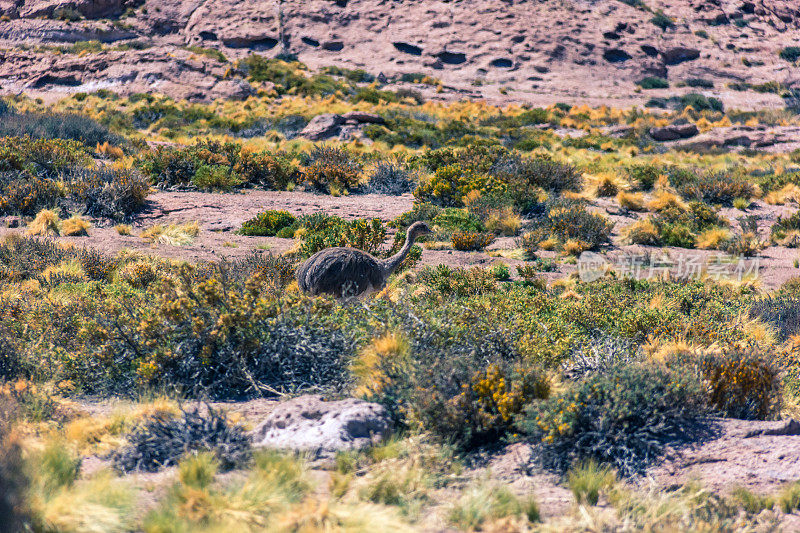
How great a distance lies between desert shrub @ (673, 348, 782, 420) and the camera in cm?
507

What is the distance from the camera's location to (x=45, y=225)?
39.2 ft

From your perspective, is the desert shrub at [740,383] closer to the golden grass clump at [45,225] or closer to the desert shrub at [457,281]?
the desert shrub at [457,281]

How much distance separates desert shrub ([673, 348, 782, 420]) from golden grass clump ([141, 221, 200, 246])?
30.9ft

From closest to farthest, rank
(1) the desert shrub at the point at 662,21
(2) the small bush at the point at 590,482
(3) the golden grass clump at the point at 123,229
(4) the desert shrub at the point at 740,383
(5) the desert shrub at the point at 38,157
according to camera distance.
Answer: (2) the small bush at the point at 590,482, (4) the desert shrub at the point at 740,383, (3) the golden grass clump at the point at 123,229, (5) the desert shrub at the point at 38,157, (1) the desert shrub at the point at 662,21

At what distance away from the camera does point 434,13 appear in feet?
168

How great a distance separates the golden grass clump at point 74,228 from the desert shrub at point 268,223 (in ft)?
9.93

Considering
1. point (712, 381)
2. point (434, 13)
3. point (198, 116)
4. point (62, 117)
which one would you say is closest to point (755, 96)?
point (434, 13)

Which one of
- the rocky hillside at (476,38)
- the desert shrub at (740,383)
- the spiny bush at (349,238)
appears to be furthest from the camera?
the rocky hillside at (476,38)

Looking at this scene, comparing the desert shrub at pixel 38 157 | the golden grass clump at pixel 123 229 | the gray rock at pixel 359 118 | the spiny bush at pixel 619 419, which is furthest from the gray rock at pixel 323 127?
the spiny bush at pixel 619 419

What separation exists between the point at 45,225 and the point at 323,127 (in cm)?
1303

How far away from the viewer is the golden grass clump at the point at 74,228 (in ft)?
39.3

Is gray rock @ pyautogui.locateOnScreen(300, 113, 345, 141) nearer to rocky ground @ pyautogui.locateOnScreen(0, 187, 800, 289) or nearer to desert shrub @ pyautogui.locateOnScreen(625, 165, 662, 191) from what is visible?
rocky ground @ pyautogui.locateOnScreen(0, 187, 800, 289)

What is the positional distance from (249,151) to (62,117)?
8628 millimetres

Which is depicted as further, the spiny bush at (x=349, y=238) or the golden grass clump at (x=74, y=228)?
the golden grass clump at (x=74, y=228)
